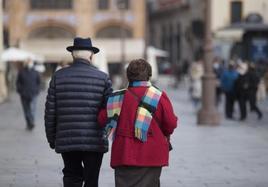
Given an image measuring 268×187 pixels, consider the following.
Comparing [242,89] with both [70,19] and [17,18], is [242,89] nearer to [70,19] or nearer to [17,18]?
[70,19]

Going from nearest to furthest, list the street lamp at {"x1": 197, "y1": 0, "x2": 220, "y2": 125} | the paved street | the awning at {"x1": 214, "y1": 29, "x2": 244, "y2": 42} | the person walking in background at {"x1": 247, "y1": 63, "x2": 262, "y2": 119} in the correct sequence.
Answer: the paved street < the street lamp at {"x1": 197, "y1": 0, "x2": 220, "y2": 125} < the person walking in background at {"x1": 247, "y1": 63, "x2": 262, "y2": 119} < the awning at {"x1": 214, "y1": 29, "x2": 244, "y2": 42}

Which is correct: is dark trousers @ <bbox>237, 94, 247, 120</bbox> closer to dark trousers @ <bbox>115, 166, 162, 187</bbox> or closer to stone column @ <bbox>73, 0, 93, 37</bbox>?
dark trousers @ <bbox>115, 166, 162, 187</bbox>

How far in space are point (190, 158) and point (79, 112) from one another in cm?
569

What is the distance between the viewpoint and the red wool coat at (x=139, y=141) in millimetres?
6465

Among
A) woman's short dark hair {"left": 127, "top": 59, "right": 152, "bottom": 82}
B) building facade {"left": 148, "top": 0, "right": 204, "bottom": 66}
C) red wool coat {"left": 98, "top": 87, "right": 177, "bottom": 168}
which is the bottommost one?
building facade {"left": 148, "top": 0, "right": 204, "bottom": 66}

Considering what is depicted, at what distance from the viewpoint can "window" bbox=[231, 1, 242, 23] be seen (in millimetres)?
55281

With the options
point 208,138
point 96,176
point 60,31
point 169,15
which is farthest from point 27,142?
point 169,15

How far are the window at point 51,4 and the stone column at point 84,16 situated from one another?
0.56m

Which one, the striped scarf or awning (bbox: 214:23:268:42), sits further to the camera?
awning (bbox: 214:23:268:42)

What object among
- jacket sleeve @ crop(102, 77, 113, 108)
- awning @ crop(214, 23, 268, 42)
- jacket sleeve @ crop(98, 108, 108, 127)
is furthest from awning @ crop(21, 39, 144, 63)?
jacket sleeve @ crop(98, 108, 108, 127)

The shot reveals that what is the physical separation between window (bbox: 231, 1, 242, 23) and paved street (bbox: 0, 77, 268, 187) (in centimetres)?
3675

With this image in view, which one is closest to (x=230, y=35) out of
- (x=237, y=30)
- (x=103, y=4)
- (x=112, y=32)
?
(x=237, y=30)

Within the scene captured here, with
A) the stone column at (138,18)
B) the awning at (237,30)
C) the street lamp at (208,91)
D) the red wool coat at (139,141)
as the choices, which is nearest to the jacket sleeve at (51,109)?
the red wool coat at (139,141)

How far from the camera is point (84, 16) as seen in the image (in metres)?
54.6
